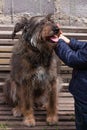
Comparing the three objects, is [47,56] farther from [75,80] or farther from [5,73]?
[5,73]

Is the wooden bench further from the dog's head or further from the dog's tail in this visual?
the dog's head

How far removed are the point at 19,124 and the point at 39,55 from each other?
35.4 inches

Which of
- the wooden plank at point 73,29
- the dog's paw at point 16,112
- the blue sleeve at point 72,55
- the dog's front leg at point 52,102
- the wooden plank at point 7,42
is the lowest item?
the dog's paw at point 16,112

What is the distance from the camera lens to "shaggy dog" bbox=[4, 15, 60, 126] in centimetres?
549

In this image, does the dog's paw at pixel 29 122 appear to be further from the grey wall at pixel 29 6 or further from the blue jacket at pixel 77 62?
the grey wall at pixel 29 6

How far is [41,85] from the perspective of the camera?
596 cm

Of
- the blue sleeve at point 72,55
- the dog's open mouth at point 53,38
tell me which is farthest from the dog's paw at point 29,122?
the blue sleeve at point 72,55

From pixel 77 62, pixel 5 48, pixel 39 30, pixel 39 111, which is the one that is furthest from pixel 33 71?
pixel 77 62

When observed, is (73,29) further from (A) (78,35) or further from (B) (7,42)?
(B) (7,42)

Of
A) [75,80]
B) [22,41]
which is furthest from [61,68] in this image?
[75,80]

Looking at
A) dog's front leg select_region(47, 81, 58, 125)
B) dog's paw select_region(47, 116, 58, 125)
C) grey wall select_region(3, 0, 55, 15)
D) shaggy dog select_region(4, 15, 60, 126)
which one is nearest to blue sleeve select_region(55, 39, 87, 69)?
shaggy dog select_region(4, 15, 60, 126)

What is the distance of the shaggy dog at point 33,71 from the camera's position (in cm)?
549

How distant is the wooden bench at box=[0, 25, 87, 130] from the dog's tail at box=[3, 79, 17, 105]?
0.09m

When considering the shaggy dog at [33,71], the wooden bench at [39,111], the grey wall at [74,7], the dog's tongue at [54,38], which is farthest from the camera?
the grey wall at [74,7]
